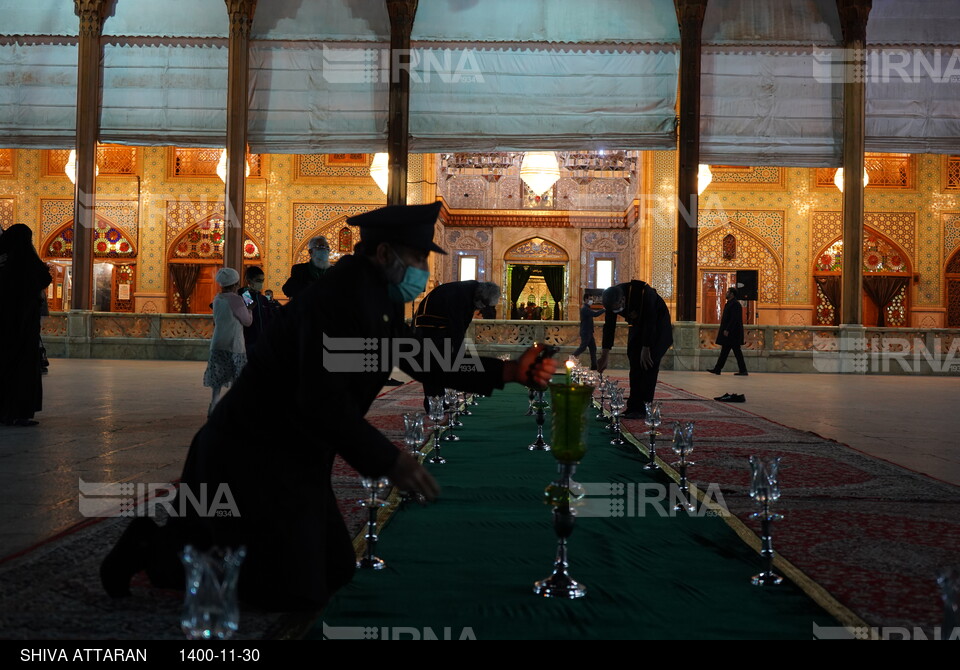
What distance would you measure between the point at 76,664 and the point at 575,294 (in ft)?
57.7

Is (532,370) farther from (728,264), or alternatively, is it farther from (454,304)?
(728,264)

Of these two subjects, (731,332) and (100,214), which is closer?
(731,332)

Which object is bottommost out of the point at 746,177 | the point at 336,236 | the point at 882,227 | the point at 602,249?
the point at 602,249

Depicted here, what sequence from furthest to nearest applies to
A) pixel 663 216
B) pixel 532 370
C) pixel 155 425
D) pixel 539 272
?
1. pixel 539 272
2. pixel 663 216
3. pixel 155 425
4. pixel 532 370

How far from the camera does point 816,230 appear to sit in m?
17.5

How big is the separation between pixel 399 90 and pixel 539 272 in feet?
29.7

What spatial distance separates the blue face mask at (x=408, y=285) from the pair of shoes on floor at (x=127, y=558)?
776 millimetres

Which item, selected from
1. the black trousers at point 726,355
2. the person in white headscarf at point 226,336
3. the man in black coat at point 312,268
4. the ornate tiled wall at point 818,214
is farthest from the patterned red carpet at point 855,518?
the ornate tiled wall at point 818,214

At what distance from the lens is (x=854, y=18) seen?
449 inches

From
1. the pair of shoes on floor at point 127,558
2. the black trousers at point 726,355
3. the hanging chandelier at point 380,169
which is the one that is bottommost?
the pair of shoes on floor at point 127,558

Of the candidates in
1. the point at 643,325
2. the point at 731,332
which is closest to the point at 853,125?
the point at 731,332

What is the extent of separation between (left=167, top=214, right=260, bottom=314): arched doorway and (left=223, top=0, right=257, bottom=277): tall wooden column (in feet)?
20.5

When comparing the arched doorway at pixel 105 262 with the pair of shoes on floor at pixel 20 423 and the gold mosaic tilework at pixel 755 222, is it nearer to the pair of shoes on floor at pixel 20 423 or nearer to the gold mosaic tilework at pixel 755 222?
the gold mosaic tilework at pixel 755 222

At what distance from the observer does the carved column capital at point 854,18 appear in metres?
11.3
